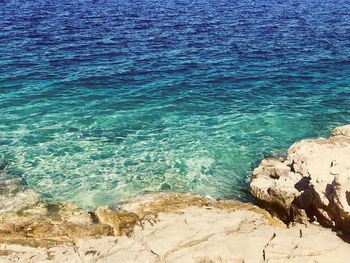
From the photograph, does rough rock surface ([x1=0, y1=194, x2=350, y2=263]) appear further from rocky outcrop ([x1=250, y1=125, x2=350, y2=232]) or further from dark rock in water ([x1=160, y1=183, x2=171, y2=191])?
dark rock in water ([x1=160, y1=183, x2=171, y2=191])

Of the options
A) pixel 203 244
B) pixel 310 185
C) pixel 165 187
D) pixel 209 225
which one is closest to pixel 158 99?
pixel 165 187

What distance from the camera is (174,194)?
69.5ft

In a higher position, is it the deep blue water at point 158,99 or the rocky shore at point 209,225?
the rocky shore at point 209,225

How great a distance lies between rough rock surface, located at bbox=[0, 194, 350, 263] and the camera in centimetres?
1542

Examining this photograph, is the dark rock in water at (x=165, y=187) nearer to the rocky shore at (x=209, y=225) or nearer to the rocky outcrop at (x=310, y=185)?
the rocky shore at (x=209, y=225)

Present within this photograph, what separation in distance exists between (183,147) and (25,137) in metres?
10.5

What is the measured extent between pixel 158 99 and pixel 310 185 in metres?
17.8

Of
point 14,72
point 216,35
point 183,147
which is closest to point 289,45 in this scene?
point 216,35

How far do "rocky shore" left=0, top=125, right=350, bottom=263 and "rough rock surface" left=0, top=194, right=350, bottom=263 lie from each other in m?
0.04

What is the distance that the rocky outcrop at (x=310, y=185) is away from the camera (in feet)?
54.3

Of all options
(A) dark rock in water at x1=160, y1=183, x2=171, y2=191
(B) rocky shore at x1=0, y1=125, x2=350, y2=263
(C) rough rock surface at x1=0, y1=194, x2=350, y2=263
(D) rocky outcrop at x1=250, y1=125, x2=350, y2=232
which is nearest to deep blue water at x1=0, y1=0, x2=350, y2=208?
(A) dark rock in water at x1=160, y1=183, x2=171, y2=191

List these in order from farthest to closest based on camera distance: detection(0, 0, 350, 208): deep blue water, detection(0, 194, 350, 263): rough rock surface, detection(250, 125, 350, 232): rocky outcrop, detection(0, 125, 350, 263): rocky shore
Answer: detection(0, 0, 350, 208): deep blue water
detection(250, 125, 350, 232): rocky outcrop
detection(0, 125, 350, 263): rocky shore
detection(0, 194, 350, 263): rough rock surface

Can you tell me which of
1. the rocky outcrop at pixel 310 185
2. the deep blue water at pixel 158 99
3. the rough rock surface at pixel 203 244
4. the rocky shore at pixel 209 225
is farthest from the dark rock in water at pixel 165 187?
the rocky outcrop at pixel 310 185

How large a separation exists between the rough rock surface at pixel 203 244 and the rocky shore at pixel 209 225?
0.04 metres
